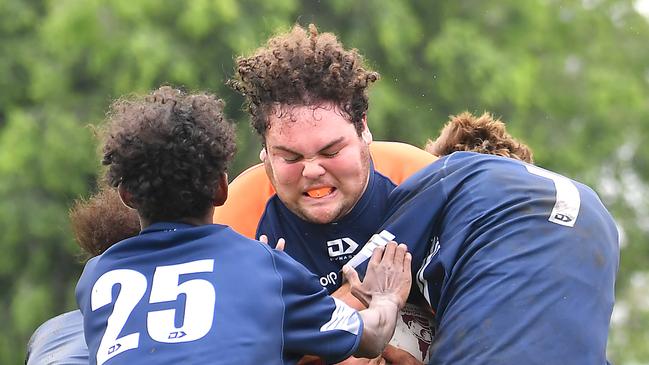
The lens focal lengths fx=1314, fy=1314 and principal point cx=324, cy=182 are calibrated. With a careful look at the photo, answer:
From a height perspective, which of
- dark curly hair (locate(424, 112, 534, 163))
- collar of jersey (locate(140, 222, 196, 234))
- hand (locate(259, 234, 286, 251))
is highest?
collar of jersey (locate(140, 222, 196, 234))

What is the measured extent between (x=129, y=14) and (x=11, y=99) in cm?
246

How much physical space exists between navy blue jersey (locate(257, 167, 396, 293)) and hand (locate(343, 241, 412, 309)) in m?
0.35

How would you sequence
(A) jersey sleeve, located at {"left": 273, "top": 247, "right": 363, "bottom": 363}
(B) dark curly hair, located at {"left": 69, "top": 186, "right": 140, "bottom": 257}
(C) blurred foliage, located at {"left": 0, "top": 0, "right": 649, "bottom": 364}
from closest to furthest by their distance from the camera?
(A) jersey sleeve, located at {"left": 273, "top": 247, "right": 363, "bottom": 363}, (B) dark curly hair, located at {"left": 69, "top": 186, "right": 140, "bottom": 257}, (C) blurred foliage, located at {"left": 0, "top": 0, "right": 649, "bottom": 364}

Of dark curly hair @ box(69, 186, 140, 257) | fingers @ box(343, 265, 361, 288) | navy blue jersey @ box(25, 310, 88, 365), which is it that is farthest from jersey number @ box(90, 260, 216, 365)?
dark curly hair @ box(69, 186, 140, 257)

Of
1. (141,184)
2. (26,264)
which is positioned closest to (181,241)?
(141,184)

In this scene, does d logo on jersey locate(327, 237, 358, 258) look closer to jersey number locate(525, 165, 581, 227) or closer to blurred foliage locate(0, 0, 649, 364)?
jersey number locate(525, 165, 581, 227)

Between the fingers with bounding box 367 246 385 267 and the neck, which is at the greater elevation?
the neck

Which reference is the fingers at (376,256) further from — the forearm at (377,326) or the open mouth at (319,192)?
the open mouth at (319,192)

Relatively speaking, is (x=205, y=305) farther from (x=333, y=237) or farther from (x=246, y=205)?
(x=246, y=205)

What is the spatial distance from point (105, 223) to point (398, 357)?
68.6 inches

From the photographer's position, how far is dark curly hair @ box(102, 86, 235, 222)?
4043mm

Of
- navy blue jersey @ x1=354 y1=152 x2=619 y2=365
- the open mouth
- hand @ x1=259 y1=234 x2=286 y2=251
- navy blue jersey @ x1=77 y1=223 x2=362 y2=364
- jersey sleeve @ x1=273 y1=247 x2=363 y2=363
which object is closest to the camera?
navy blue jersey @ x1=77 y1=223 x2=362 y2=364

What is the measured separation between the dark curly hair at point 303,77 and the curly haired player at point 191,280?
433mm

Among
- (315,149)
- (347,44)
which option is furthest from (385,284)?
(347,44)
